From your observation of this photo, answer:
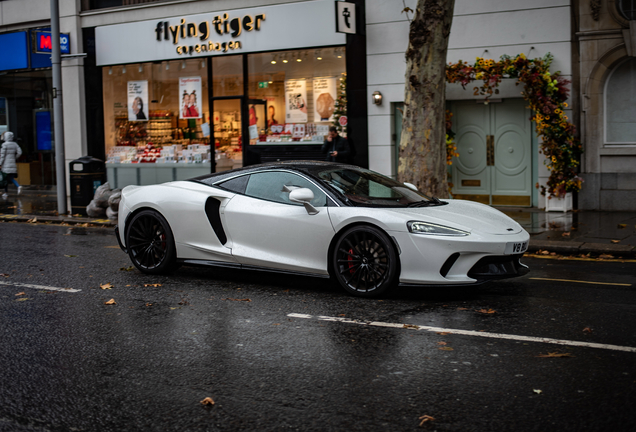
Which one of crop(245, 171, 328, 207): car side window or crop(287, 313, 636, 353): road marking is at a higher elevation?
crop(245, 171, 328, 207): car side window

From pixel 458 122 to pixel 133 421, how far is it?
41.9 ft

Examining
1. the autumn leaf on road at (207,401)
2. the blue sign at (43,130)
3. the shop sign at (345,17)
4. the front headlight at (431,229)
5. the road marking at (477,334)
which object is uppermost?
the shop sign at (345,17)

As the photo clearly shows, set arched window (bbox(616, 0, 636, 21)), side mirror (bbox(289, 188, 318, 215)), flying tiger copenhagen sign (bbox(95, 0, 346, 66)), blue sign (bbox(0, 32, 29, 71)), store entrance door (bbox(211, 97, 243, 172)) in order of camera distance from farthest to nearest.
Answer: blue sign (bbox(0, 32, 29, 71))
store entrance door (bbox(211, 97, 243, 172))
flying tiger copenhagen sign (bbox(95, 0, 346, 66))
arched window (bbox(616, 0, 636, 21))
side mirror (bbox(289, 188, 318, 215))

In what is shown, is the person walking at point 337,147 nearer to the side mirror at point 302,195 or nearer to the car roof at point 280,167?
the car roof at point 280,167

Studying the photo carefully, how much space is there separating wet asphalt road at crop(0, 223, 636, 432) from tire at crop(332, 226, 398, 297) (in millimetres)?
169

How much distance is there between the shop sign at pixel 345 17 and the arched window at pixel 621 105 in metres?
5.50

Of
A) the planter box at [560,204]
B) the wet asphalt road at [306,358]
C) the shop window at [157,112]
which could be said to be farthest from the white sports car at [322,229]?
the shop window at [157,112]

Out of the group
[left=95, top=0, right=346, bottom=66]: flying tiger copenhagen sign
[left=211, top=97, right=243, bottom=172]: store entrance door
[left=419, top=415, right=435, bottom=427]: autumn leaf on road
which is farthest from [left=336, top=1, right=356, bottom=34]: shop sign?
[left=419, top=415, right=435, bottom=427]: autumn leaf on road

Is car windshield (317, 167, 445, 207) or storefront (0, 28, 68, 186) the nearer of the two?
car windshield (317, 167, 445, 207)

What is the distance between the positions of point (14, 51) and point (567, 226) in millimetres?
17296

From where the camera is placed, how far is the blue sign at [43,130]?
22734 millimetres

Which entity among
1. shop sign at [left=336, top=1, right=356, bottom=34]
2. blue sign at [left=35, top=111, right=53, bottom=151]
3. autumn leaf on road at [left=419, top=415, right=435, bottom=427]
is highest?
shop sign at [left=336, top=1, right=356, bottom=34]

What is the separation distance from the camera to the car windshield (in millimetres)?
7223

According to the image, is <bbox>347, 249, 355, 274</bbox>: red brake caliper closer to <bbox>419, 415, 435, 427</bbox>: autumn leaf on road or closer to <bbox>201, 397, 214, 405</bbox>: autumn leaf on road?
<bbox>201, 397, 214, 405</bbox>: autumn leaf on road
